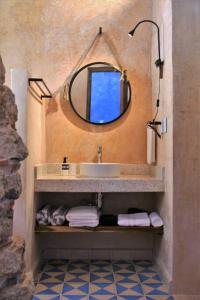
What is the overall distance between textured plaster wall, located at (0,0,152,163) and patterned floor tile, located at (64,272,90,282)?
1.17 meters

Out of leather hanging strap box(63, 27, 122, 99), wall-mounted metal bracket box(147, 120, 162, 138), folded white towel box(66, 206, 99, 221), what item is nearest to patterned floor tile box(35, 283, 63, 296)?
folded white towel box(66, 206, 99, 221)

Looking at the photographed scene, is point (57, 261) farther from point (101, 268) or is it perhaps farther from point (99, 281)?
point (99, 281)

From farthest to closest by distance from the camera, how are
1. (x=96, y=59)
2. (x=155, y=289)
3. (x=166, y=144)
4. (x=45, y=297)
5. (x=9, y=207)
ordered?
(x=96, y=59)
(x=166, y=144)
(x=155, y=289)
(x=45, y=297)
(x=9, y=207)

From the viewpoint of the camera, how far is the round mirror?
3389 millimetres

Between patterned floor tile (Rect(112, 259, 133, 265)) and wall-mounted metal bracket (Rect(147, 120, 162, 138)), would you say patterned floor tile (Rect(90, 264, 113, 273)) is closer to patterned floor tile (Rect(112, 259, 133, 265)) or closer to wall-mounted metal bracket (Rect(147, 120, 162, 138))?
patterned floor tile (Rect(112, 259, 133, 265))

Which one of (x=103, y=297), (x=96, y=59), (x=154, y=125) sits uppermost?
(x=96, y=59)

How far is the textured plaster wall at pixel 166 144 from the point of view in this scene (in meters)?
2.52

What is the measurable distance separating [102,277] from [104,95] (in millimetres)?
1855

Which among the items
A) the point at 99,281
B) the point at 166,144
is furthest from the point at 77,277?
the point at 166,144

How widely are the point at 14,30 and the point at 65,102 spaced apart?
3.25 feet

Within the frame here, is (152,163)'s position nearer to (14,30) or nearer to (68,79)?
(68,79)

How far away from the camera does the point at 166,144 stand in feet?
8.78

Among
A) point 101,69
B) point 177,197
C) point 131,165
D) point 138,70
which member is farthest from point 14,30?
point 177,197

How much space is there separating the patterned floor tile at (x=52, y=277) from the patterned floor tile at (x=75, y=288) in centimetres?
12
